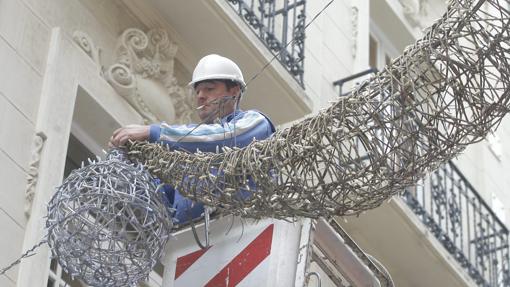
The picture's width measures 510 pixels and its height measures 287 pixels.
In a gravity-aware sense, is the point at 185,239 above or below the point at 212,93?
below

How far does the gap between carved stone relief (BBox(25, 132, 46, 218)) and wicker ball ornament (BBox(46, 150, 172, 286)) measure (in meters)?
1.88

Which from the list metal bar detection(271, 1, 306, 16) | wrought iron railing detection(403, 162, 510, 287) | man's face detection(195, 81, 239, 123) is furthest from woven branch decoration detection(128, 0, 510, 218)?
wrought iron railing detection(403, 162, 510, 287)

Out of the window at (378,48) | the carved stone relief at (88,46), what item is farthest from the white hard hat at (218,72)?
the window at (378,48)

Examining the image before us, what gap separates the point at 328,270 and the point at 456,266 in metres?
6.11

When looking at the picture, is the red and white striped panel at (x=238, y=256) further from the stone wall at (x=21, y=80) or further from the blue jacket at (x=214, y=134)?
the stone wall at (x=21, y=80)

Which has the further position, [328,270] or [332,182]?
[328,270]

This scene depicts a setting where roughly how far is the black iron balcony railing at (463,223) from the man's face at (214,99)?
19.0 feet

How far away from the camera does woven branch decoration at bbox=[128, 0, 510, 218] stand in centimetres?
587

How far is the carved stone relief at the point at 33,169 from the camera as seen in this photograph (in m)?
8.71

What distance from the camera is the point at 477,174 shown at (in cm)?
1664

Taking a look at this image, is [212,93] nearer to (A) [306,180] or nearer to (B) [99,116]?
(A) [306,180]

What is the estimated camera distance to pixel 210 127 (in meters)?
7.14

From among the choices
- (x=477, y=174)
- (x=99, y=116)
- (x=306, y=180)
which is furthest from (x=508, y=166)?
(x=306, y=180)

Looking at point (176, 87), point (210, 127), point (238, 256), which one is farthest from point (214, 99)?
point (176, 87)
